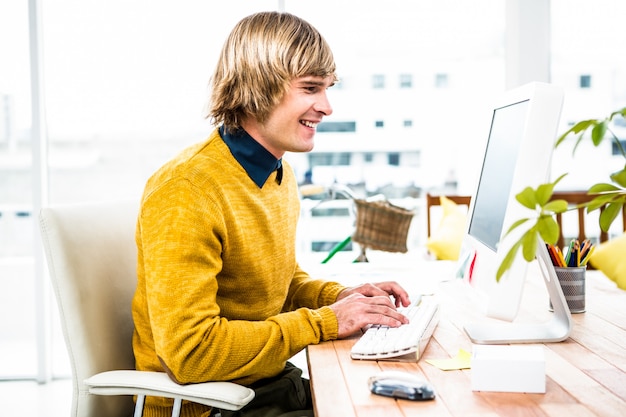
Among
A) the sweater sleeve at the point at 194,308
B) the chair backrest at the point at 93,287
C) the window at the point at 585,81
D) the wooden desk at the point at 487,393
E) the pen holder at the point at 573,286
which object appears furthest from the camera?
the window at the point at 585,81

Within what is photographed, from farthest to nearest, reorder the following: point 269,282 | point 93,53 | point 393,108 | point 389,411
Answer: point 393,108
point 93,53
point 269,282
point 389,411

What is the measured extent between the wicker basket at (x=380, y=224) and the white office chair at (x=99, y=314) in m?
1.74

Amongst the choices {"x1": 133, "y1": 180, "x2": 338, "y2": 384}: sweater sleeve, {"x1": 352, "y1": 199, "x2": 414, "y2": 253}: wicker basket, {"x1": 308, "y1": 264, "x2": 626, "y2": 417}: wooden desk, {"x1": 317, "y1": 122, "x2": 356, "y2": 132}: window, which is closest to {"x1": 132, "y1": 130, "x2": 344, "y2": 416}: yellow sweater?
{"x1": 133, "y1": 180, "x2": 338, "y2": 384}: sweater sleeve

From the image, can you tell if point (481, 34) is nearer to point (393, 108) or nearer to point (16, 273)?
point (393, 108)

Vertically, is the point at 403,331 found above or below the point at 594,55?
below

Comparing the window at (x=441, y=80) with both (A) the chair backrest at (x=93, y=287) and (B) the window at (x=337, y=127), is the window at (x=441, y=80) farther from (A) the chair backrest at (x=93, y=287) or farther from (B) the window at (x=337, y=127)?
(A) the chair backrest at (x=93, y=287)

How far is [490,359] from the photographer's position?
1.09 metres

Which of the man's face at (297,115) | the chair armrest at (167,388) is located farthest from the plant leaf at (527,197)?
the man's face at (297,115)

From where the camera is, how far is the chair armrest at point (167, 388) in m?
1.24

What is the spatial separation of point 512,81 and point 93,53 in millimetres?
2276

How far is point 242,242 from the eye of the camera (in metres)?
1.48

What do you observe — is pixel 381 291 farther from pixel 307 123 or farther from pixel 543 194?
pixel 543 194

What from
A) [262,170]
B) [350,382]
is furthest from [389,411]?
[262,170]

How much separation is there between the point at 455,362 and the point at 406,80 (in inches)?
115
